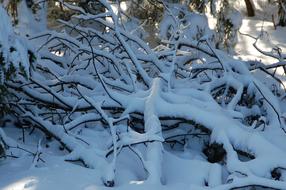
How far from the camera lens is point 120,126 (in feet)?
10.3

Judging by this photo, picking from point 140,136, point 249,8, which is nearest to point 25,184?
point 140,136

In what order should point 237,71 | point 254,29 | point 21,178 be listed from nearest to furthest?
point 21,178 → point 237,71 → point 254,29

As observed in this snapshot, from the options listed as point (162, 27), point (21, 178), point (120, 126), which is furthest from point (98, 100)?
point (162, 27)

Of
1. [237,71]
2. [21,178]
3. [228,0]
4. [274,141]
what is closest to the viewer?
[21,178]

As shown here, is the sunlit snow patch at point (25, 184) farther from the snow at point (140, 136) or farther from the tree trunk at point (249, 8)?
the tree trunk at point (249, 8)

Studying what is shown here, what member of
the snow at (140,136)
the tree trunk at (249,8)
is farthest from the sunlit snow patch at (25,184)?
the tree trunk at (249,8)

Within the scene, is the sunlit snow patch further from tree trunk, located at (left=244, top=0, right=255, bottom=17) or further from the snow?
tree trunk, located at (left=244, top=0, right=255, bottom=17)

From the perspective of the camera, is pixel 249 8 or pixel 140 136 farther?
pixel 249 8

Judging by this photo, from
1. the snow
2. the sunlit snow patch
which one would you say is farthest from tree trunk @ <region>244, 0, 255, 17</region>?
the sunlit snow patch

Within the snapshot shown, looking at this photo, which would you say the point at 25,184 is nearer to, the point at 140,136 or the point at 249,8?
→ the point at 140,136

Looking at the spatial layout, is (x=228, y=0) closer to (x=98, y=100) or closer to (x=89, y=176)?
(x=98, y=100)

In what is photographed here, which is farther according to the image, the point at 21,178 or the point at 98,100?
the point at 98,100

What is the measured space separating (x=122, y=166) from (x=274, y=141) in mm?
1056

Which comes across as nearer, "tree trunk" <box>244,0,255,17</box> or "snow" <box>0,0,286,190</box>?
"snow" <box>0,0,286,190</box>
